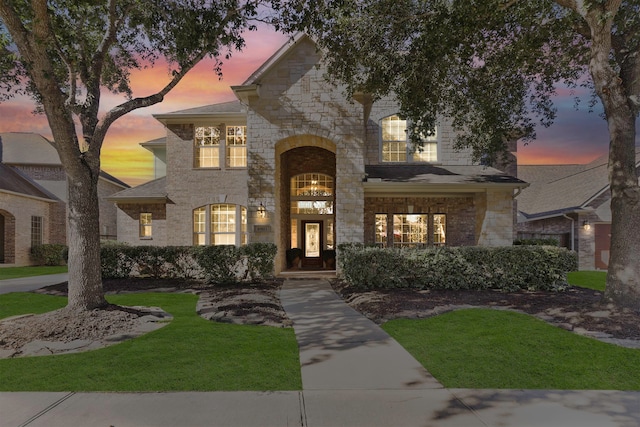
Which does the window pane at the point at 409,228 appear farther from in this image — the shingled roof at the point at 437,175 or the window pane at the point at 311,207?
the window pane at the point at 311,207

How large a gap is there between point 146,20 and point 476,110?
9124 millimetres

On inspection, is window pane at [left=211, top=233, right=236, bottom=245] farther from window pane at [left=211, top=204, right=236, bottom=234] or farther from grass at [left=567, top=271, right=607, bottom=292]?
grass at [left=567, top=271, right=607, bottom=292]

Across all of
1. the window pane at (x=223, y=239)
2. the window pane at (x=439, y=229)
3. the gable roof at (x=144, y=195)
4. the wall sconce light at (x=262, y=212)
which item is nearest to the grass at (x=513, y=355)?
the wall sconce light at (x=262, y=212)

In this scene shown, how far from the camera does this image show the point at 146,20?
884 centimetres

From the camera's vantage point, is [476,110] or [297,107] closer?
[476,110]

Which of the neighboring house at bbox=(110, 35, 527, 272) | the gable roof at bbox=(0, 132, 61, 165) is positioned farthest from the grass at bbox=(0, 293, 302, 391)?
the gable roof at bbox=(0, 132, 61, 165)

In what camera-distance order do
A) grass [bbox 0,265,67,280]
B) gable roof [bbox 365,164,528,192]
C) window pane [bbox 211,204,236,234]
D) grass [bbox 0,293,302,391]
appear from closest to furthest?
grass [bbox 0,293,302,391] → gable roof [bbox 365,164,528,192] → grass [bbox 0,265,67,280] → window pane [bbox 211,204,236,234]

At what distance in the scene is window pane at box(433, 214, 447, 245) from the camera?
17625 millimetres

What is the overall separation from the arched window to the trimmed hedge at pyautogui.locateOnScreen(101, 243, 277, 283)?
14.5 ft

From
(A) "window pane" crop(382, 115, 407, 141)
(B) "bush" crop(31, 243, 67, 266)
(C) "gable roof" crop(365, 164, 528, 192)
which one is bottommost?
(B) "bush" crop(31, 243, 67, 266)

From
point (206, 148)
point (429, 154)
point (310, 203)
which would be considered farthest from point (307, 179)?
point (429, 154)

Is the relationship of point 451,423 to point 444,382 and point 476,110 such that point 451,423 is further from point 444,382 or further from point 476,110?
point 476,110

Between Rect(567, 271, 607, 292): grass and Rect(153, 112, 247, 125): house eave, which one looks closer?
Rect(567, 271, 607, 292): grass

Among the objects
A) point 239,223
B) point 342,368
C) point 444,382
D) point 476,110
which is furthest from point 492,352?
point 239,223
